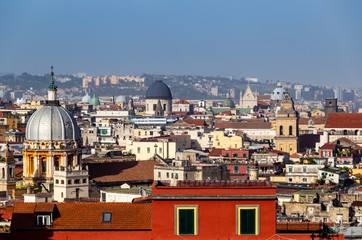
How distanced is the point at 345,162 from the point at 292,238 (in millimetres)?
58645

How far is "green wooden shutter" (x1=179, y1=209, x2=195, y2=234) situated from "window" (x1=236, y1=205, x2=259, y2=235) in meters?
1.12

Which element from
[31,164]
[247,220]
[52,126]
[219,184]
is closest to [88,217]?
[219,184]

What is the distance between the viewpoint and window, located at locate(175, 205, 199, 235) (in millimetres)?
28359

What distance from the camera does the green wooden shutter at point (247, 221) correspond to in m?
28.3

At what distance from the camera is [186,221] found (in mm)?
28359

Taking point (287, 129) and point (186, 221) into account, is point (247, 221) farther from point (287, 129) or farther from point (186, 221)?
point (287, 129)

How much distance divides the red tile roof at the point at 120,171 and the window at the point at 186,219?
35.4 meters

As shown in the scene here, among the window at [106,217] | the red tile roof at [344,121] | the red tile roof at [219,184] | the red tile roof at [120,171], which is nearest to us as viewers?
the red tile roof at [219,184]

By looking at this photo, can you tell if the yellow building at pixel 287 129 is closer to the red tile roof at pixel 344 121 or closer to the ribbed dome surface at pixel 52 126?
the red tile roof at pixel 344 121

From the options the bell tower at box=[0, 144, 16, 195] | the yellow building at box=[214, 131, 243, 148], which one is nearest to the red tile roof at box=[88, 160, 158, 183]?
the bell tower at box=[0, 144, 16, 195]

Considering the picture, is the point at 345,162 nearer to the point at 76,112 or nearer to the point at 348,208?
the point at 348,208

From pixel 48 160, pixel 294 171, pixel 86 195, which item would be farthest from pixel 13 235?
pixel 294 171

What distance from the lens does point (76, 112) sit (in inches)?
7441

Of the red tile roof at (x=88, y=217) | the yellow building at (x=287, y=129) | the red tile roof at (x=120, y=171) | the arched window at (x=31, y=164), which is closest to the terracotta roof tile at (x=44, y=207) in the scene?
the red tile roof at (x=88, y=217)
